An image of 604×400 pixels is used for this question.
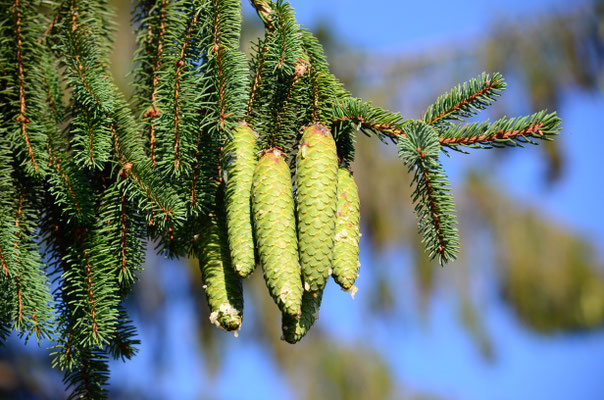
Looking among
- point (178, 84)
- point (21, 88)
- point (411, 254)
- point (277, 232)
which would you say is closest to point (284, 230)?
point (277, 232)

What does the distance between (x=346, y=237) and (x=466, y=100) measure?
24 centimetres

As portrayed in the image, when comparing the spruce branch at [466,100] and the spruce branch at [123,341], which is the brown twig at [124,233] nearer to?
the spruce branch at [123,341]

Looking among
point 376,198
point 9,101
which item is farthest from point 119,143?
point 376,198

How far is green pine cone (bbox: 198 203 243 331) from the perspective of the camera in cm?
78

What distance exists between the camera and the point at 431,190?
751mm

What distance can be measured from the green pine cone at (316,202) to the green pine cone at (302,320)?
1.6 inches

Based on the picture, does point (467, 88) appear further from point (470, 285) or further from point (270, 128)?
point (470, 285)

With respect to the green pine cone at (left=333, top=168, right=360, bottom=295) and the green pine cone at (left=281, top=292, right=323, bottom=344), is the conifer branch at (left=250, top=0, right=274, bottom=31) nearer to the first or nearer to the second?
the green pine cone at (left=333, top=168, right=360, bottom=295)

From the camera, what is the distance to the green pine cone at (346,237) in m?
0.75

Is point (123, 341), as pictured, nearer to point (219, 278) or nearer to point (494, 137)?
point (219, 278)

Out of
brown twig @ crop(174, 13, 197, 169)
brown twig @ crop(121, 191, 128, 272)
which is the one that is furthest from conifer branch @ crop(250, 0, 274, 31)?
brown twig @ crop(121, 191, 128, 272)

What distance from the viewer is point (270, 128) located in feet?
2.72

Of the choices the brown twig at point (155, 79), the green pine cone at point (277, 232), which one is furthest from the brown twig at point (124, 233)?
the green pine cone at point (277, 232)

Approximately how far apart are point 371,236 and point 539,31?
1.91 meters
